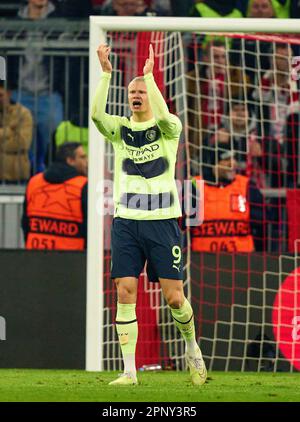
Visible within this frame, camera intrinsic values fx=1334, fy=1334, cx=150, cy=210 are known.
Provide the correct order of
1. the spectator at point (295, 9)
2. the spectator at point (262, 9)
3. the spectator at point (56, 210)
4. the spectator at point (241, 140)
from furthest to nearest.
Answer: the spectator at point (295, 9), the spectator at point (262, 9), the spectator at point (241, 140), the spectator at point (56, 210)

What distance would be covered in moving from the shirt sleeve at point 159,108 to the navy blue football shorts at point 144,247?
2.15ft

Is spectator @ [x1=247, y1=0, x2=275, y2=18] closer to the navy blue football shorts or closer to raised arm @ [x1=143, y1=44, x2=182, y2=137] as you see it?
raised arm @ [x1=143, y1=44, x2=182, y2=137]

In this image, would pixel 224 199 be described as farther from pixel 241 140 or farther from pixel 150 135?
pixel 150 135

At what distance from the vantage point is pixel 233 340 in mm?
11992

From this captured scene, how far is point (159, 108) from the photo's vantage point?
9.09 metres

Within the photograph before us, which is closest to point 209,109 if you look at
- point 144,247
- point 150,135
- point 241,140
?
point 241,140

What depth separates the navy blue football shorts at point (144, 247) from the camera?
9.28m

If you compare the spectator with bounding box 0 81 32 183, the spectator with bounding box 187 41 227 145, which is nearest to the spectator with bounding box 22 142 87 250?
the spectator with bounding box 0 81 32 183

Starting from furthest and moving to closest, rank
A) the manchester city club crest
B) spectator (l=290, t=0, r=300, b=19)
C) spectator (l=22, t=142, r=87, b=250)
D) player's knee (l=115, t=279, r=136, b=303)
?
spectator (l=290, t=0, r=300, b=19)
spectator (l=22, t=142, r=87, b=250)
the manchester city club crest
player's knee (l=115, t=279, r=136, b=303)

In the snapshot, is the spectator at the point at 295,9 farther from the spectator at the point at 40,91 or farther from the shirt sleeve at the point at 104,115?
the shirt sleeve at the point at 104,115

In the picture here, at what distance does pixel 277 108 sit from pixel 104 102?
4.11m

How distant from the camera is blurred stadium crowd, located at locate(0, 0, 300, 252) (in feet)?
41.9

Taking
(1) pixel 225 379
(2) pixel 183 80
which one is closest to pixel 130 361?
(1) pixel 225 379

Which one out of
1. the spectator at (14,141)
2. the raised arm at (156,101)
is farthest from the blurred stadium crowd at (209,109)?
the raised arm at (156,101)
